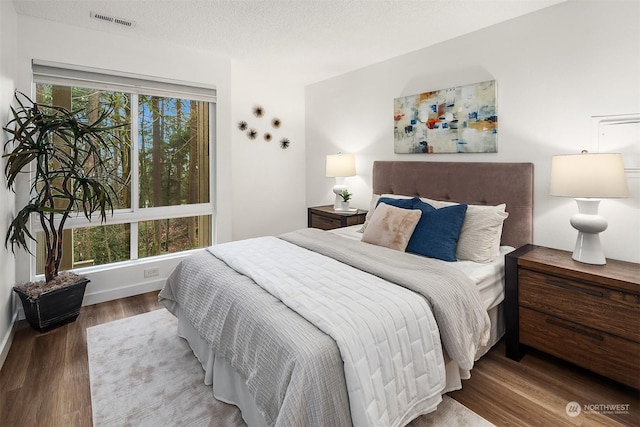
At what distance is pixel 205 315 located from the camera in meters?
1.97

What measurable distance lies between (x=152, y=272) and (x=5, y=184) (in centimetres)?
149

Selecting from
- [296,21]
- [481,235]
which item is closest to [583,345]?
[481,235]

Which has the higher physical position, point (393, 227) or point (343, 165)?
point (343, 165)

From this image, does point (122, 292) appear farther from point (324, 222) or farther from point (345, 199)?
point (345, 199)

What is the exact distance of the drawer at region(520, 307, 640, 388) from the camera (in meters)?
1.82

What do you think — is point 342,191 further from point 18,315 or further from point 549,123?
point 18,315

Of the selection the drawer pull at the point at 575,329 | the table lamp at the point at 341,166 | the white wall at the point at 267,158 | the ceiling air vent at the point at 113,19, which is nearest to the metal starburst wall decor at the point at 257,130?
the white wall at the point at 267,158

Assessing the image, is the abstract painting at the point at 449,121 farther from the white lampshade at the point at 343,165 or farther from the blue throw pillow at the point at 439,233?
the blue throw pillow at the point at 439,233

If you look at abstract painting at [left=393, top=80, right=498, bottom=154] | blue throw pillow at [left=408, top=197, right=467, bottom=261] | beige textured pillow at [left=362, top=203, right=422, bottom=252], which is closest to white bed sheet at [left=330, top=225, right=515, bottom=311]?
blue throw pillow at [left=408, top=197, right=467, bottom=261]

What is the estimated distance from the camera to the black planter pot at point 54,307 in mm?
2611

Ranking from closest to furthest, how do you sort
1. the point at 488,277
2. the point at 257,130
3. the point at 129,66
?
1. the point at 488,277
2. the point at 129,66
3. the point at 257,130

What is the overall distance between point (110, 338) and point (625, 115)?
3905mm

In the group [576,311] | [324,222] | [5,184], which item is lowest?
[576,311]

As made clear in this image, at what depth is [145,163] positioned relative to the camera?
11.8 ft
